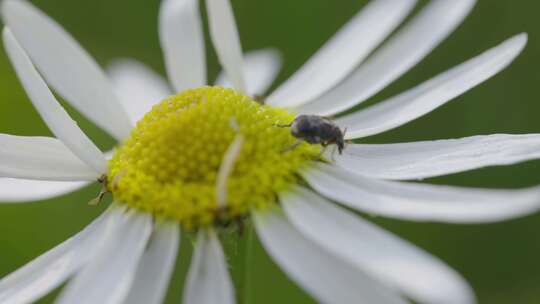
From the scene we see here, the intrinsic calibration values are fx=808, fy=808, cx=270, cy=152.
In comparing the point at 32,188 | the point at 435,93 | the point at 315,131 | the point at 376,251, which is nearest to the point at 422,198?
the point at 376,251

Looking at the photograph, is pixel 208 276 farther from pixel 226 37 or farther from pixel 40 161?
pixel 226 37

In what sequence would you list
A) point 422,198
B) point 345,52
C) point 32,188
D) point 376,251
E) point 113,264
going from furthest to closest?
point 345,52 < point 32,188 < point 113,264 < point 422,198 < point 376,251

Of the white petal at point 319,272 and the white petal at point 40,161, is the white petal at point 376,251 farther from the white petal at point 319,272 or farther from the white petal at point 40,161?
the white petal at point 40,161

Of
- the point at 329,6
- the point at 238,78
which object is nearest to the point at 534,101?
the point at 329,6

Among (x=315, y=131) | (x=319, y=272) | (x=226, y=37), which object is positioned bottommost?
(x=319, y=272)

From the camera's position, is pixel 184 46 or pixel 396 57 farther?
pixel 184 46

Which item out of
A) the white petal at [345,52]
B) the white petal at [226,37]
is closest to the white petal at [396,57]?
the white petal at [345,52]
